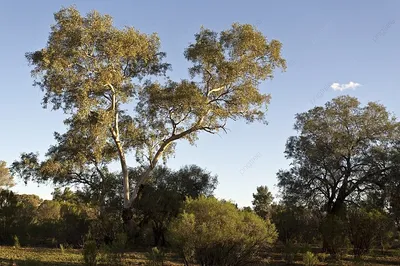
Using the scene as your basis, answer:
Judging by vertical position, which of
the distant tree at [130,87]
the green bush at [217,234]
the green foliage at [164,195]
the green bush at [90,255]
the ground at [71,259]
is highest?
the distant tree at [130,87]

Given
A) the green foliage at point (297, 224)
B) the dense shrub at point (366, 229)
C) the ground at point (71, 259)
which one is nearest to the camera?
the ground at point (71, 259)

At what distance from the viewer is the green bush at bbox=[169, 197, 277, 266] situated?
12992 millimetres

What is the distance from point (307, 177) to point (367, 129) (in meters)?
4.93

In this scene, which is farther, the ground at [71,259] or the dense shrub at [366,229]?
the dense shrub at [366,229]

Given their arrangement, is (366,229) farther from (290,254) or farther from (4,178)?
(4,178)

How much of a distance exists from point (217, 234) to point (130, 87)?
14959 mm

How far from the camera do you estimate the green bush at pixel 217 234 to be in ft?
42.6

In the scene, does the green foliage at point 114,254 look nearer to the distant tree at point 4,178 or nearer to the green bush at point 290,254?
the green bush at point 290,254

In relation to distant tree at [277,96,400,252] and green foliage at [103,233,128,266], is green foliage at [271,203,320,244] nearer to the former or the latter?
distant tree at [277,96,400,252]

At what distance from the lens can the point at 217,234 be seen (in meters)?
13.0

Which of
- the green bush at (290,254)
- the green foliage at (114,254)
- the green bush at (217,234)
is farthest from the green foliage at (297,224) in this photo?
the green bush at (217,234)

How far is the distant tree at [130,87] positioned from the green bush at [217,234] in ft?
36.3

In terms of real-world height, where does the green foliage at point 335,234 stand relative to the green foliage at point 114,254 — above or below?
above

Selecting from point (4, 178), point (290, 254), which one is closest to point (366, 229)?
point (290, 254)
